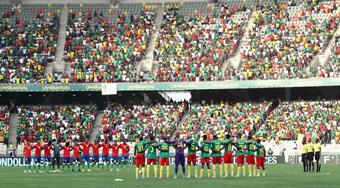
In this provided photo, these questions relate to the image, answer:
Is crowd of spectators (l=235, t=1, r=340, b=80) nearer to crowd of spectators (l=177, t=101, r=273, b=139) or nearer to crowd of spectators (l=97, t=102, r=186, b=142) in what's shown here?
crowd of spectators (l=177, t=101, r=273, b=139)

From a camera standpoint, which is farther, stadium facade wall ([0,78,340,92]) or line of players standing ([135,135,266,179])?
stadium facade wall ([0,78,340,92])

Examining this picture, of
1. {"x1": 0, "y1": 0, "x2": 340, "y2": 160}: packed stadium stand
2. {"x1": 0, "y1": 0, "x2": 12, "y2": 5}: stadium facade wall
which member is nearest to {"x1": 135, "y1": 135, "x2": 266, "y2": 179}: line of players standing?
{"x1": 0, "y1": 0, "x2": 340, "y2": 160}: packed stadium stand

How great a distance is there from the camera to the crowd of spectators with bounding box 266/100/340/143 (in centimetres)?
6369

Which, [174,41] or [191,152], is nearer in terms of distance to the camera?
[191,152]

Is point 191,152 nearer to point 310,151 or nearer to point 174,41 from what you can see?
point 310,151

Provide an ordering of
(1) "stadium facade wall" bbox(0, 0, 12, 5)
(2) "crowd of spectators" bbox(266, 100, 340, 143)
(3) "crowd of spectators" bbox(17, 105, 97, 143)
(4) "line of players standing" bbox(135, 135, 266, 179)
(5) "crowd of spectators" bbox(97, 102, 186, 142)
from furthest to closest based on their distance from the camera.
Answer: (1) "stadium facade wall" bbox(0, 0, 12, 5), (3) "crowd of spectators" bbox(17, 105, 97, 143), (5) "crowd of spectators" bbox(97, 102, 186, 142), (2) "crowd of spectators" bbox(266, 100, 340, 143), (4) "line of players standing" bbox(135, 135, 266, 179)

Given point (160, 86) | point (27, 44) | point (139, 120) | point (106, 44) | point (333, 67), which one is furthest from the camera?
point (106, 44)

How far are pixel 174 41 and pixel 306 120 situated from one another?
15.5 meters

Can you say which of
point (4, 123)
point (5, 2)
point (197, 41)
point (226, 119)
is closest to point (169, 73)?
point (197, 41)

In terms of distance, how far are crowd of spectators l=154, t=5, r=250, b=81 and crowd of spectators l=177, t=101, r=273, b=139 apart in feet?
9.32

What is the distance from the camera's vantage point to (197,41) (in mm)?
74250

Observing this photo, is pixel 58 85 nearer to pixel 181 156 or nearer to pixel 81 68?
pixel 81 68

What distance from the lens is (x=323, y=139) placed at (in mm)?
62969

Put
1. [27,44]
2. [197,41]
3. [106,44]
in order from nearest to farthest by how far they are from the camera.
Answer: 1. [197,41]
2. [27,44]
3. [106,44]
